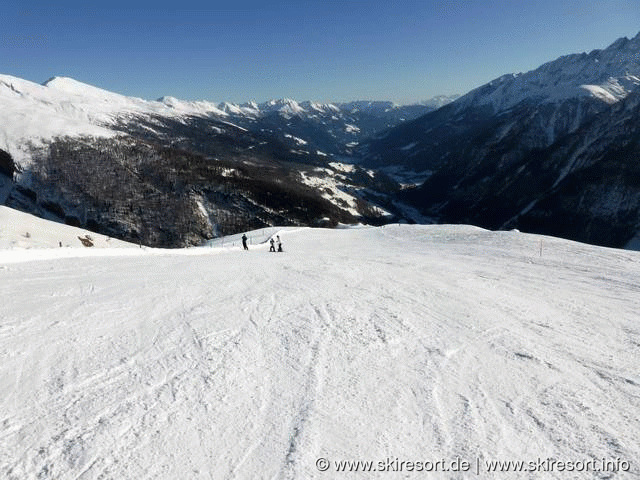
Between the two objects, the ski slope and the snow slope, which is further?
the snow slope

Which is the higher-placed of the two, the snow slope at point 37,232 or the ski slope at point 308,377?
the ski slope at point 308,377

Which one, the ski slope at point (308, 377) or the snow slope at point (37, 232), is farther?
the snow slope at point (37, 232)

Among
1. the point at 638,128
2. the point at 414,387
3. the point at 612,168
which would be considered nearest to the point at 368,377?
the point at 414,387

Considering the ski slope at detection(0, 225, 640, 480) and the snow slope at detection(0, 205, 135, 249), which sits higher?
the ski slope at detection(0, 225, 640, 480)

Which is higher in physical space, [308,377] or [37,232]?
[308,377]

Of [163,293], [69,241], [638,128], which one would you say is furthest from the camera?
[638,128]

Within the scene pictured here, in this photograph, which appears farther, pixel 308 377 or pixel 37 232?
pixel 37 232

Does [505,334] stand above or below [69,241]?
above

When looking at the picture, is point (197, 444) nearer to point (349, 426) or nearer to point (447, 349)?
point (349, 426)
